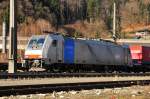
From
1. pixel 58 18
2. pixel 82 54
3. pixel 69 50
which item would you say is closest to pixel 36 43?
pixel 69 50

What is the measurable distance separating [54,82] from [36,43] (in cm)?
947

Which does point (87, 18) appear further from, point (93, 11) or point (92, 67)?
point (92, 67)

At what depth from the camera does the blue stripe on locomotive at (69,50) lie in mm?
39575

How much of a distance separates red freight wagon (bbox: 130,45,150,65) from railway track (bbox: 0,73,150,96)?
13.2 m

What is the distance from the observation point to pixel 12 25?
35.2 meters

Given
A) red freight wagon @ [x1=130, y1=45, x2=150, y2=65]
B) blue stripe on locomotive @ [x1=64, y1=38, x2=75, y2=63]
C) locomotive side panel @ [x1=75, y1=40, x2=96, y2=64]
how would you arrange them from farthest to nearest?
red freight wagon @ [x1=130, y1=45, x2=150, y2=65] < locomotive side panel @ [x1=75, y1=40, x2=96, y2=64] < blue stripe on locomotive @ [x1=64, y1=38, x2=75, y2=63]

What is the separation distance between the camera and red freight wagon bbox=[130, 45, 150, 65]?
54.1 metres

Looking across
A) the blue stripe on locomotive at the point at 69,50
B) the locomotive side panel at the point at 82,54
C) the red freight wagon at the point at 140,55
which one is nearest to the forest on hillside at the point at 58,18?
the red freight wagon at the point at 140,55

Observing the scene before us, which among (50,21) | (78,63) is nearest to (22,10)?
(50,21)

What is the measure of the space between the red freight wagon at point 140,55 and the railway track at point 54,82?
13.2 m

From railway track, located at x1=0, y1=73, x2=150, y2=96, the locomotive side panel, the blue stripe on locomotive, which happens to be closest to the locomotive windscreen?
the blue stripe on locomotive

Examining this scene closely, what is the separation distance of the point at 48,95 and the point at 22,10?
5327 inches

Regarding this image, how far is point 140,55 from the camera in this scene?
54.8 meters

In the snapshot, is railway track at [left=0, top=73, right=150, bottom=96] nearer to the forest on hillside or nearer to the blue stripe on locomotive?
the blue stripe on locomotive
